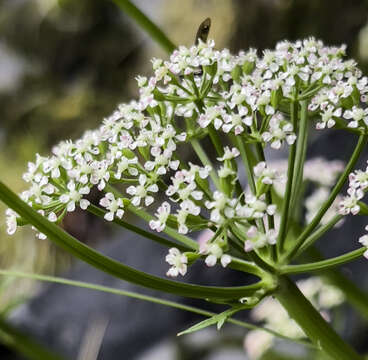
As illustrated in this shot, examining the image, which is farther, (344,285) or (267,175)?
(344,285)

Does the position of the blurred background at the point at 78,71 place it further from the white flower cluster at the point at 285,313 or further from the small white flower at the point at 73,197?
the small white flower at the point at 73,197

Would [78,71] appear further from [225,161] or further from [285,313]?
[225,161]

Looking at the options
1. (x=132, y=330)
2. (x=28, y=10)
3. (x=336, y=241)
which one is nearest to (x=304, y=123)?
(x=336, y=241)

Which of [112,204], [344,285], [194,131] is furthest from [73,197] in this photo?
[344,285]

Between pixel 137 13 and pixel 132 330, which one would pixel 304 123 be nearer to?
pixel 137 13

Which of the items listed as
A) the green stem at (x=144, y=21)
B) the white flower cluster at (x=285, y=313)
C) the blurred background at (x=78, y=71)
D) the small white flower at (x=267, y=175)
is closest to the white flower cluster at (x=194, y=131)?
the small white flower at (x=267, y=175)

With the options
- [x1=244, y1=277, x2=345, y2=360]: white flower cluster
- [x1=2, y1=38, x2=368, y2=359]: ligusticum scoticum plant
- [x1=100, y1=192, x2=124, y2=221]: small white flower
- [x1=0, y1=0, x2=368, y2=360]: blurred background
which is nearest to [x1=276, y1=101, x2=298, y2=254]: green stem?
[x1=2, y1=38, x2=368, y2=359]: ligusticum scoticum plant
